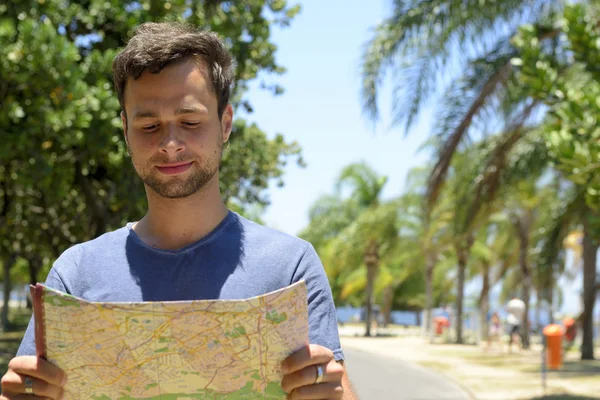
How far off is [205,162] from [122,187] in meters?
12.4

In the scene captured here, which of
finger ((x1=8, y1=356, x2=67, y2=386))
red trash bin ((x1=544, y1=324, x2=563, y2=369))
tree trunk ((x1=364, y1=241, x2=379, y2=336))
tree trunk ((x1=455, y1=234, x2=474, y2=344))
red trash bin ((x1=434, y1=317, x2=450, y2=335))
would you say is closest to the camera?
finger ((x1=8, y1=356, x2=67, y2=386))

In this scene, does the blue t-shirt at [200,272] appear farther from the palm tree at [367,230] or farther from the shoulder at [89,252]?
the palm tree at [367,230]

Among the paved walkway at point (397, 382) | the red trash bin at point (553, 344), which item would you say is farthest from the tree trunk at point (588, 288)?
the paved walkway at point (397, 382)

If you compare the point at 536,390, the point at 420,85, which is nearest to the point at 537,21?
the point at 420,85

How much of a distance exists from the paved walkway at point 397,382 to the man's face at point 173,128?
11476 millimetres

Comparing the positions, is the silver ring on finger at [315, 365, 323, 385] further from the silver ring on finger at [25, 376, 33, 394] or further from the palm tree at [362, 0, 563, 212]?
the palm tree at [362, 0, 563, 212]

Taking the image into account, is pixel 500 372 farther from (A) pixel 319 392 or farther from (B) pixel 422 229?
(A) pixel 319 392

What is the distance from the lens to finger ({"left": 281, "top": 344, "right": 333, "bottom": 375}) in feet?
5.32

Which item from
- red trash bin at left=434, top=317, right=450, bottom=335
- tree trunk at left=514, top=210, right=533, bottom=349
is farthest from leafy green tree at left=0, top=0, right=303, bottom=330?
red trash bin at left=434, top=317, right=450, bottom=335

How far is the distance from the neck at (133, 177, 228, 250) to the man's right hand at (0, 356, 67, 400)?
0.41 metres

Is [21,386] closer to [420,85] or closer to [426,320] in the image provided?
[420,85]

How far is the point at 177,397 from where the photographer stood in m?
1.67

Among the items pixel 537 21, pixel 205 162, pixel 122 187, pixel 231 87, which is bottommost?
pixel 205 162

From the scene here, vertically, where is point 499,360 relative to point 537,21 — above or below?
below
